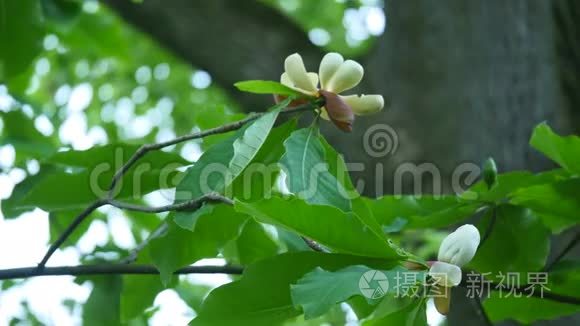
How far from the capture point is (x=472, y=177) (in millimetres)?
1702

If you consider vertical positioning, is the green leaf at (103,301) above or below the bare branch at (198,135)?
below

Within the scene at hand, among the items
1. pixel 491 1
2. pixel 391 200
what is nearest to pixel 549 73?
pixel 491 1

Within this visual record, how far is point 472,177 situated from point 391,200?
75cm

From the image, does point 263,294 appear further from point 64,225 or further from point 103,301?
point 64,225

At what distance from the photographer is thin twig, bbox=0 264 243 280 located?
835mm

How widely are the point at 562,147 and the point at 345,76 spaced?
0.28 m

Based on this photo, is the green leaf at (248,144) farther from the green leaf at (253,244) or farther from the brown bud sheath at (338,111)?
the green leaf at (253,244)

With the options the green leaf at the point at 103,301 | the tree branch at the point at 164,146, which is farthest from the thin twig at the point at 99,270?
the green leaf at the point at 103,301

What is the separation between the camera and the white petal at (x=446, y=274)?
731 millimetres

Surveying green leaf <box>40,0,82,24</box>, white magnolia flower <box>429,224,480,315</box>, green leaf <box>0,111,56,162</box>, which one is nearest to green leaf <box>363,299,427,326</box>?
white magnolia flower <box>429,224,480,315</box>

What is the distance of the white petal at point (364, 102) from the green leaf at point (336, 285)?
0.21 metres

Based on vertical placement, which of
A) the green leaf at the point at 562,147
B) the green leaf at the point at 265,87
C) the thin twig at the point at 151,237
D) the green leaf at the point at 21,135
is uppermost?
the green leaf at the point at 21,135

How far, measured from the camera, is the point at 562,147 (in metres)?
0.95

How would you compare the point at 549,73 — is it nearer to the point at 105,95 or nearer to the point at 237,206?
the point at 237,206
